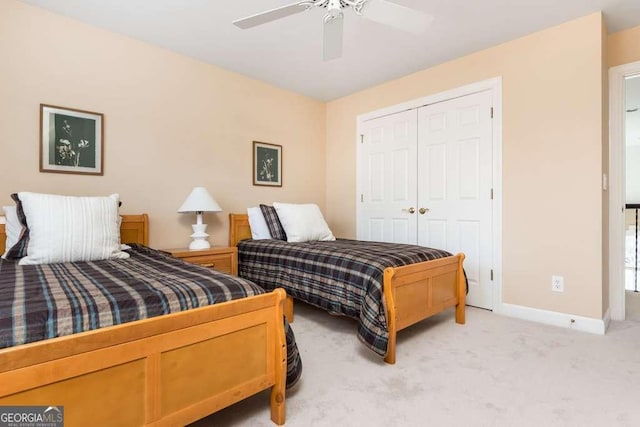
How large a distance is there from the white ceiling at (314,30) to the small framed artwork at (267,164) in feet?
2.58

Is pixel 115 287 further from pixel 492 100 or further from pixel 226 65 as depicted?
pixel 492 100

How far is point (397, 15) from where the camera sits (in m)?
1.82

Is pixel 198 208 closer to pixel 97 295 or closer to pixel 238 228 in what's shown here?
pixel 238 228

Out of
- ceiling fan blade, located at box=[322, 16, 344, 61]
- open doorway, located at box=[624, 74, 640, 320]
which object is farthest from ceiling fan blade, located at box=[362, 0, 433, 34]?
open doorway, located at box=[624, 74, 640, 320]

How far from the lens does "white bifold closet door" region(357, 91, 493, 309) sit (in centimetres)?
314

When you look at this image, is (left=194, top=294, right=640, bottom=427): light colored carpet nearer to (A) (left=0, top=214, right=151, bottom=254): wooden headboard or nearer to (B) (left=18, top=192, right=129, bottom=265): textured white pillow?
(B) (left=18, top=192, right=129, bottom=265): textured white pillow

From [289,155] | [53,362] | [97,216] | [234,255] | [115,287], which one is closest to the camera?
[53,362]

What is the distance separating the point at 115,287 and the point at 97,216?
1.02 m

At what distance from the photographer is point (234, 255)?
315cm

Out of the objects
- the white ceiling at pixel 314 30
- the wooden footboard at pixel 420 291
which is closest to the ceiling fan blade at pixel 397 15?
the white ceiling at pixel 314 30

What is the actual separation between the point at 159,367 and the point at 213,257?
6.25 feet

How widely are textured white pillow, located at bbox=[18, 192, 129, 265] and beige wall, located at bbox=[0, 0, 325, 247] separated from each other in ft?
2.12

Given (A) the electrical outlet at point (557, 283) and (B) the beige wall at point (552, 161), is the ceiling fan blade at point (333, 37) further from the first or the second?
(A) the electrical outlet at point (557, 283)

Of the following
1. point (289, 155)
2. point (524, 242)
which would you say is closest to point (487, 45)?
point (524, 242)
